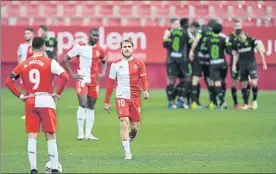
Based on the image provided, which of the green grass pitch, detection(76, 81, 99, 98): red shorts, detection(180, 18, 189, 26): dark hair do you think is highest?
detection(180, 18, 189, 26): dark hair

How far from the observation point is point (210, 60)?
27.5 meters

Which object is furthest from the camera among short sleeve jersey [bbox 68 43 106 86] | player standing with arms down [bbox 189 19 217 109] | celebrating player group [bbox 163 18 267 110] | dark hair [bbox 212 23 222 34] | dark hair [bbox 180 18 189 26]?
dark hair [bbox 180 18 189 26]

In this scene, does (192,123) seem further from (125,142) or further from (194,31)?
(125,142)

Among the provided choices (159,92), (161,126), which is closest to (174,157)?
(161,126)

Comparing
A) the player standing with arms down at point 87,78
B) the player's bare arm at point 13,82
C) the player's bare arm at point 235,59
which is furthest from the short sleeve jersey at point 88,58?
the player's bare arm at point 235,59

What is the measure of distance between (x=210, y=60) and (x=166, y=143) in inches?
335

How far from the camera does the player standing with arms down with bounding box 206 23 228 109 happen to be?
27.1 m

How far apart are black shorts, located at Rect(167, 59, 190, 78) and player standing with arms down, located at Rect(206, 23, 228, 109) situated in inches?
37.4

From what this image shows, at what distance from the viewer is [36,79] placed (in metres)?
14.5

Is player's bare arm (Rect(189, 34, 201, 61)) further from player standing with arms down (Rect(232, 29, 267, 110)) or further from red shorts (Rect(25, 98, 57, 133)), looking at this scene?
red shorts (Rect(25, 98, 57, 133))

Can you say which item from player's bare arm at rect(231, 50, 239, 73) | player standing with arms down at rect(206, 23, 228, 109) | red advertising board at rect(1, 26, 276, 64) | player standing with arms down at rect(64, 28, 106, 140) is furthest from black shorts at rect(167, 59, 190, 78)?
player standing with arms down at rect(64, 28, 106, 140)

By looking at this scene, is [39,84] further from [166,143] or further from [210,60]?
[210,60]

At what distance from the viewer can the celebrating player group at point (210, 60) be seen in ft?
89.0

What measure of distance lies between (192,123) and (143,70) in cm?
693
